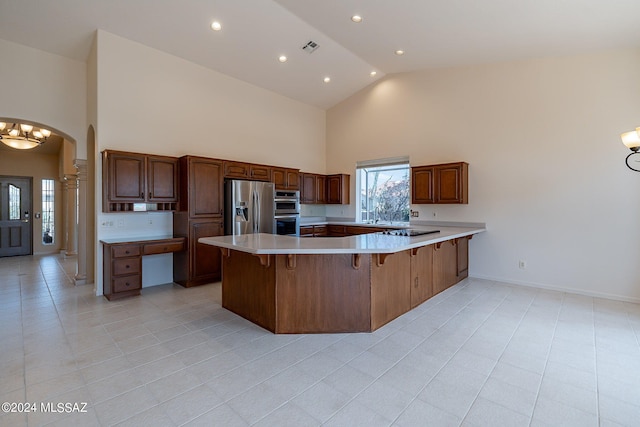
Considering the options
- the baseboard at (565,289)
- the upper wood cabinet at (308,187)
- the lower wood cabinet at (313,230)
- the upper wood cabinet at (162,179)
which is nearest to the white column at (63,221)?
the upper wood cabinet at (162,179)

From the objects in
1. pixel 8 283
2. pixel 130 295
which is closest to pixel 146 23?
pixel 130 295

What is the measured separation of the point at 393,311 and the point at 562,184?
10.8 feet

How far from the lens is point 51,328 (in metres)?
3.13

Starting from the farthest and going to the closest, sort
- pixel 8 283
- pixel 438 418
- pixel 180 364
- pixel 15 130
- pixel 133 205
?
pixel 15 130 → pixel 8 283 → pixel 133 205 → pixel 180 364 → pixel 438 418

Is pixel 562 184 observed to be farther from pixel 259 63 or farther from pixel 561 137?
pixel 259 63

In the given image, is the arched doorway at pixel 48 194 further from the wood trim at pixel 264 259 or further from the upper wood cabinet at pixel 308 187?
the wood trim at pixel 264 259

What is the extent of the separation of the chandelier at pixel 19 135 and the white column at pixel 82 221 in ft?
5.33

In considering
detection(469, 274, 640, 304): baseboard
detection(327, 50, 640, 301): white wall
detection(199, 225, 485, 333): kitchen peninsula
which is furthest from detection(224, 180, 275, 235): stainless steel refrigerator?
detection(469, 274, 640, 304): baseboard

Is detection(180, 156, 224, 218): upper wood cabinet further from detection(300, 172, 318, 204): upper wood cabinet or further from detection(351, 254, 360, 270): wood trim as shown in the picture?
detection(351, 254, 360, 270): wood trim

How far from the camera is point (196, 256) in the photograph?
470 cm

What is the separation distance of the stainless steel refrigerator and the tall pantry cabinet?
123 mm

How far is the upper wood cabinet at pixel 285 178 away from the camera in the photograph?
5.80 m

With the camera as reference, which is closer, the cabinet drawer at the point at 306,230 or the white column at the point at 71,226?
the cabinet drawer at the point at 306,230

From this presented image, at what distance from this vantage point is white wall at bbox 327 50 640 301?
4047mm
